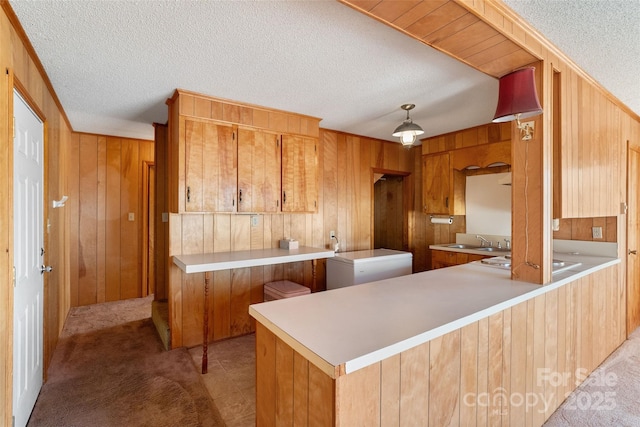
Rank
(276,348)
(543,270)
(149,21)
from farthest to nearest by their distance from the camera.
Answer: (543,270) < (149,21) < (276,348)

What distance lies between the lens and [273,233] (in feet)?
11.5

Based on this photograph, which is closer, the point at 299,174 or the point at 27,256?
the point at 27,256

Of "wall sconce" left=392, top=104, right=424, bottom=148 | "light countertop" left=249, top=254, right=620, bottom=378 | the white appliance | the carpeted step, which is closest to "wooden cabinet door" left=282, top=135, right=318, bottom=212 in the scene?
the white appliance

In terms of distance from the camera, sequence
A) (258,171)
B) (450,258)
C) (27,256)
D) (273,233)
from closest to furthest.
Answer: (27,256) → (258,171) → (273,233) → (450,258)

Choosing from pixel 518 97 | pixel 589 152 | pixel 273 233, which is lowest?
pixel 273 233

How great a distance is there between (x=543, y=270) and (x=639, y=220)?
9.24 feet

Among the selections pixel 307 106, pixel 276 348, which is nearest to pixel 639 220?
pixel 307 106

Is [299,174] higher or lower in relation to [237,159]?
lower

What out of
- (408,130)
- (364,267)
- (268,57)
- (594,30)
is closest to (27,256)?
(268,57)

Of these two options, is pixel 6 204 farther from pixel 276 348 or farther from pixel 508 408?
pixel 508 408

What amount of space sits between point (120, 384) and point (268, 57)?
2.64 m

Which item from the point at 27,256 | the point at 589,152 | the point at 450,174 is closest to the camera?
the point at 27,256

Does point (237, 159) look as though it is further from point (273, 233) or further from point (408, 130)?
point (408, 130)

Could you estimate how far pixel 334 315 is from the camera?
1296 mm
